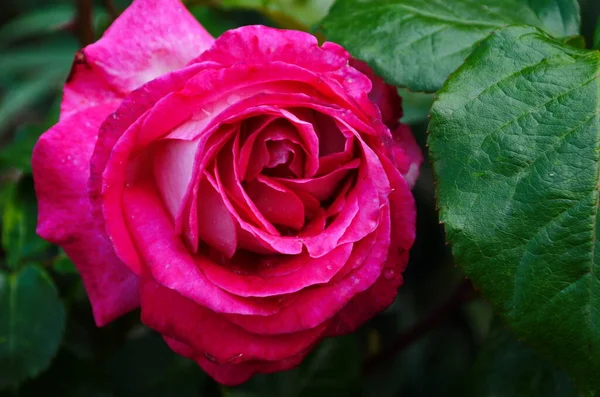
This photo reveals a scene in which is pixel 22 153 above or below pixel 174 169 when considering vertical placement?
below

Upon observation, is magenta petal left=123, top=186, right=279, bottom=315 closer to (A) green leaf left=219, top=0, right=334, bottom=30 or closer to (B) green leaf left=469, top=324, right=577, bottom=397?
(B) green leaf left=469, top=324, right=577, bottom=397

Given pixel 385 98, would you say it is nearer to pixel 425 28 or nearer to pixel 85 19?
pixel 425 28

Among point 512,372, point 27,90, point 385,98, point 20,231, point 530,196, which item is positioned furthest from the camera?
point 27,90

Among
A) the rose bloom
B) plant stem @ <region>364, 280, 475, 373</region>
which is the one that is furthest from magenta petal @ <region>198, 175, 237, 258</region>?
plant stem @ <region>364, 280, 475, 373</region>

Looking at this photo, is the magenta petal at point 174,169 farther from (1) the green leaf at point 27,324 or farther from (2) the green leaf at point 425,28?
(1) the green leaf at point 27,324

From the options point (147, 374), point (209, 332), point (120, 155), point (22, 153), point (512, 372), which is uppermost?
point (120, 155)

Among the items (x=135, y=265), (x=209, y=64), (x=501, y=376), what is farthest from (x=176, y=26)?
(x=501, y=376)

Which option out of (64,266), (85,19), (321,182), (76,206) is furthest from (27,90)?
(321,182)

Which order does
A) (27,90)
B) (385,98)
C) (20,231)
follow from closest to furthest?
(385,98) → (20,231) → (27,90)
